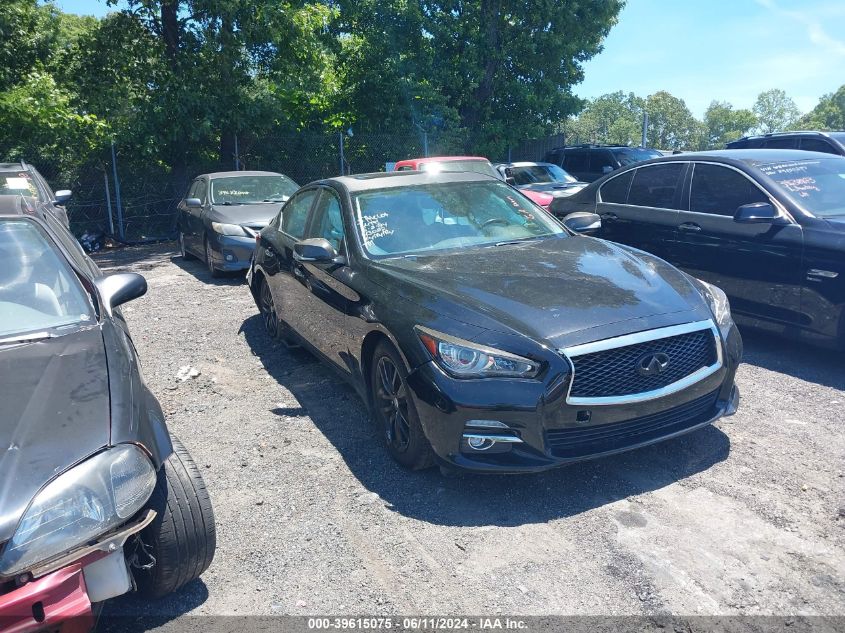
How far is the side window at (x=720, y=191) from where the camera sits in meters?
5.89

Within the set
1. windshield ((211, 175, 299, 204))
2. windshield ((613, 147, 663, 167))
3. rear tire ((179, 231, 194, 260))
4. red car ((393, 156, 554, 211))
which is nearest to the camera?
windshield ((211, 175, 299, 204))

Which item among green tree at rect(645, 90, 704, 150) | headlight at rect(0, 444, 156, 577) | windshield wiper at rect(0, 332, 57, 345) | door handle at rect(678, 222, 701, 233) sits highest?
green tree at rect(645, 90, 704, 150)

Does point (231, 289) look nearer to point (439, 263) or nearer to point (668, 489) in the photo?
point (439, 263)

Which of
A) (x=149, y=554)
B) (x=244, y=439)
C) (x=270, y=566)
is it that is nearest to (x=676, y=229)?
(x=244, y=439)

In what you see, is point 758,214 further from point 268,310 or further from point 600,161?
point 600,161

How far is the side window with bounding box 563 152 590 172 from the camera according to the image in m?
16.8

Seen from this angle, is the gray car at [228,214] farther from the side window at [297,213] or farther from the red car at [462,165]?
the side window at [297,213]

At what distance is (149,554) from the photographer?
2754 millimetres

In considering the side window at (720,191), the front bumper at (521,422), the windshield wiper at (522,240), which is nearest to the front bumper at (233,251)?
the windshield wiper at (522,240)

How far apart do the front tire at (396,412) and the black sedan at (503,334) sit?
0.01 meters

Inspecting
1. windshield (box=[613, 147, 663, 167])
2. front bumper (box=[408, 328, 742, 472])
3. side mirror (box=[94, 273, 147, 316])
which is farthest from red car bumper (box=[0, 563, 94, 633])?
windshield (box=[613, 147, 663, 167])

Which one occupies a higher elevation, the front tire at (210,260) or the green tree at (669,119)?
the green tree at (669,119)

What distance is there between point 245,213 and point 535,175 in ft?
22.2

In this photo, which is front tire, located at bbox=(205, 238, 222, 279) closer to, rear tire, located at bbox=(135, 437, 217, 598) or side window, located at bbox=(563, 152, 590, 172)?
rear tire, located at bbox=(135, 437, 217, 598)
